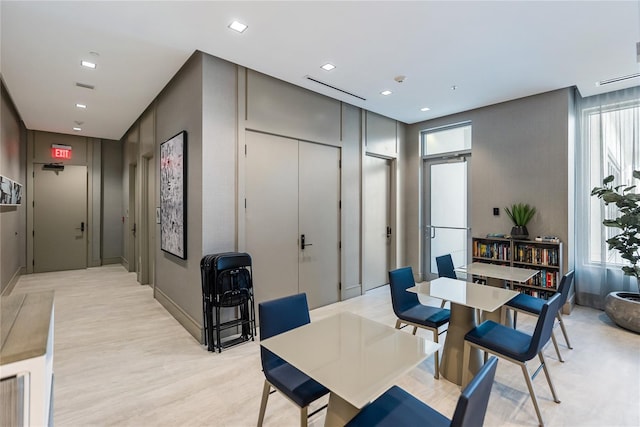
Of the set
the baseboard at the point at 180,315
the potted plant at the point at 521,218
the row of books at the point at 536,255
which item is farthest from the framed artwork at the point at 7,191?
the row of books at the point at 536,255

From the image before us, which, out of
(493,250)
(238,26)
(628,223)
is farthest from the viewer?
(493,250)

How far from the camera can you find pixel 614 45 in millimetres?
3135

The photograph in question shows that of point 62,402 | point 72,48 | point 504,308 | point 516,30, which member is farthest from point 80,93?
point 504,308

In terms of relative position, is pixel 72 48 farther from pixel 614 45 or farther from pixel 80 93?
pixel 614 45

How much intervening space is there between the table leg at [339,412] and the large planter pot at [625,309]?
4007mm

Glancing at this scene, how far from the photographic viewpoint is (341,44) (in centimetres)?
309

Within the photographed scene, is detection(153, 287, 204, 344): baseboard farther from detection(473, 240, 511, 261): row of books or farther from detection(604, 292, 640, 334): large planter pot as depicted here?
detection(604, 292, 640, 334): large planter pot

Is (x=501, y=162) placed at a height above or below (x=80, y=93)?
below

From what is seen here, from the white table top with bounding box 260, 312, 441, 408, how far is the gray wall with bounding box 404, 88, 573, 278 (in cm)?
385

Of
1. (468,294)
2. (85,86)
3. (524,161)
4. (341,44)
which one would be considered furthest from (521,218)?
(85,86)

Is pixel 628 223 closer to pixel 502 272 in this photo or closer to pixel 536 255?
pixel 536 255

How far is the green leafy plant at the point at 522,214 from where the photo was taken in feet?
14.9

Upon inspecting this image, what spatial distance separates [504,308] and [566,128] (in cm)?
282

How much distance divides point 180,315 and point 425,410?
10.8 feet
